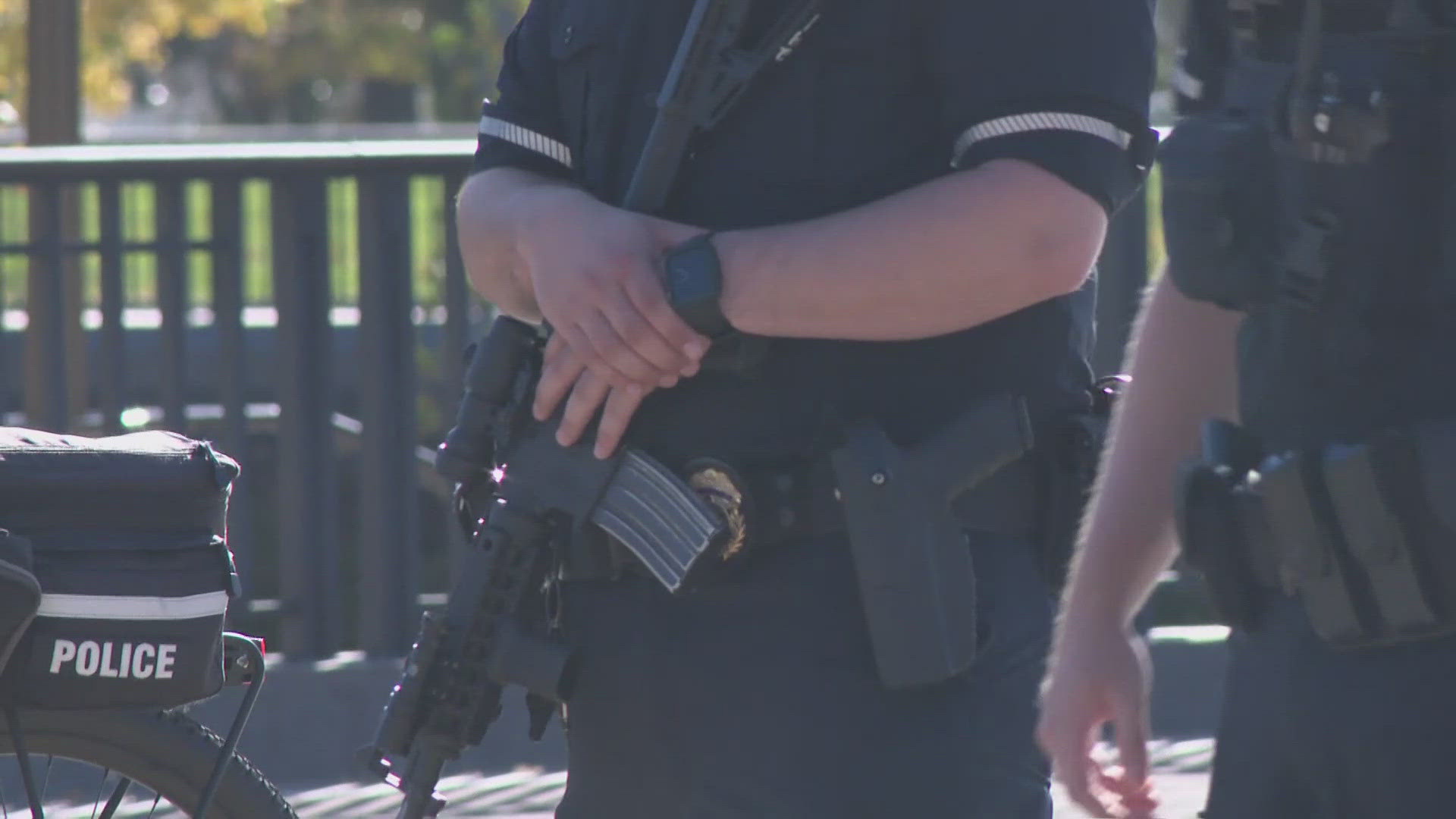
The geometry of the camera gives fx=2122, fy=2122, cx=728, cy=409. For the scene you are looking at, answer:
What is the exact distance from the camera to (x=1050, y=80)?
193 cm

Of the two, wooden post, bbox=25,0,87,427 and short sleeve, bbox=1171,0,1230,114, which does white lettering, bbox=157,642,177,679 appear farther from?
wooden post, bbox=25,0,87,427

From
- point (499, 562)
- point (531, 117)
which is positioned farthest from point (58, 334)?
point (499, 562)

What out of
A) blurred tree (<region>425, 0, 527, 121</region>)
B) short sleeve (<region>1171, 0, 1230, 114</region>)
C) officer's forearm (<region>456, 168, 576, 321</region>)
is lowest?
blurred tree (<region>425, 0, 527, 121</region>)

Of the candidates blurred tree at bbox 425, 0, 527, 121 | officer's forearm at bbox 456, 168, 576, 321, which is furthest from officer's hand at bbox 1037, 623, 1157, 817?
blurred tree at bbox 425, 0, 527, 121

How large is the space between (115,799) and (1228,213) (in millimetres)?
1620

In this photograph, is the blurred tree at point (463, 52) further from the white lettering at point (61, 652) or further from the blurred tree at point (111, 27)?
the white lettering at point (61, 652)

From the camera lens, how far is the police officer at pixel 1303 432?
1.52 m

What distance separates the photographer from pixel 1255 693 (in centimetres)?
160

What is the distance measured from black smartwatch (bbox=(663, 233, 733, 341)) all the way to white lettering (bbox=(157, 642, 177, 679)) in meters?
0.76

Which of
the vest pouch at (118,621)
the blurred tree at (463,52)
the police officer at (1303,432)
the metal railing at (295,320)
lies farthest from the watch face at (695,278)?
the blurred tree at (463,52)

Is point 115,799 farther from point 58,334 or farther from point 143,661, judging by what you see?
point 58,334

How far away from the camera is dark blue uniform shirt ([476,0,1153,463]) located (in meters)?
1.94

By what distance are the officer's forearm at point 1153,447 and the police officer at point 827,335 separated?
245 millimetres

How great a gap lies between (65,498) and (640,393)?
68cm
